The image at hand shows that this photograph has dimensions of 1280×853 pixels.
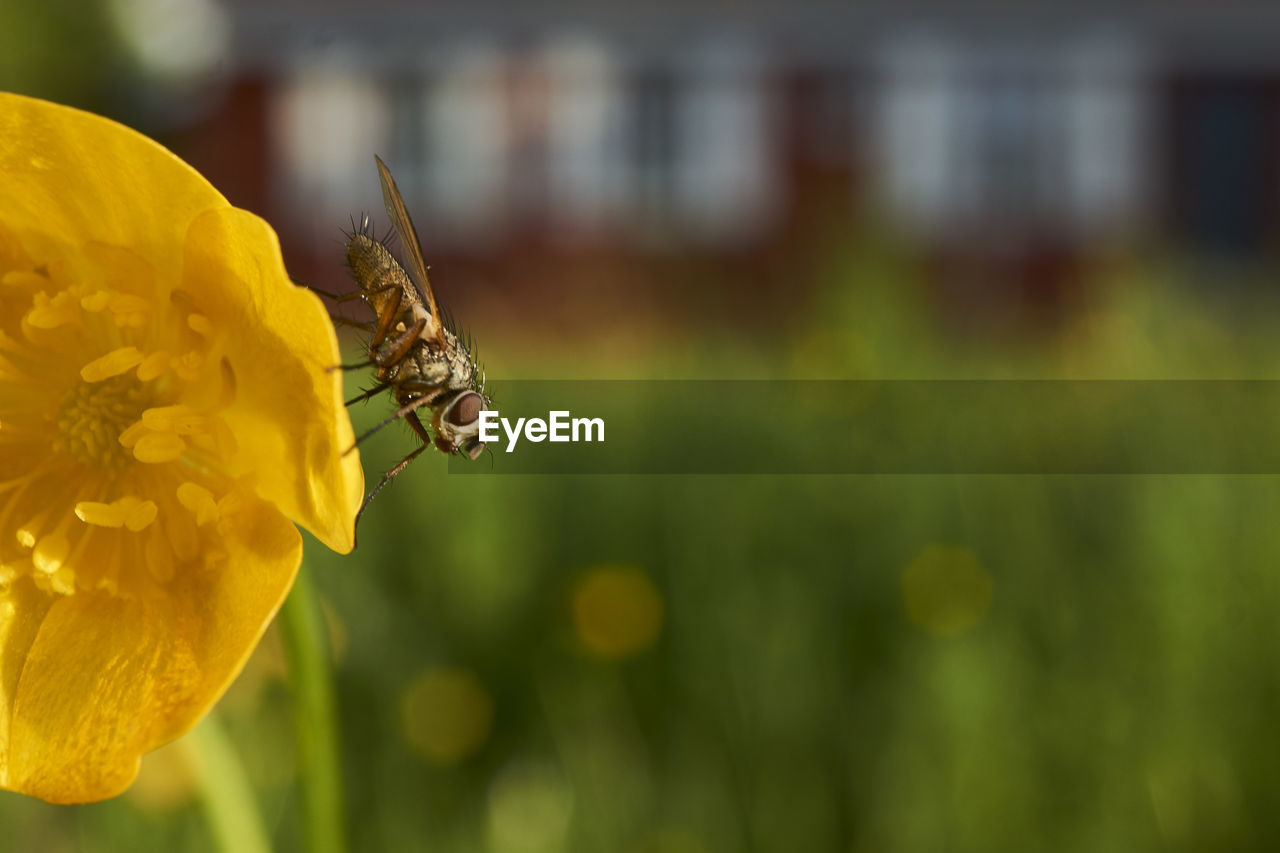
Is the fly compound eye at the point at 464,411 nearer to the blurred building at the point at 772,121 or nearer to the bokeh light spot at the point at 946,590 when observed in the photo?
the bokeh light spot at the point at 946,590

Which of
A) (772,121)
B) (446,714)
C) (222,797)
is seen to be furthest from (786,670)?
(772,121)

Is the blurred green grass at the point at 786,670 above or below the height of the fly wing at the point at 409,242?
below

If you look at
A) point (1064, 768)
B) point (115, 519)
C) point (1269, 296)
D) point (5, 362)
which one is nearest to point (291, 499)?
point (115, 519)

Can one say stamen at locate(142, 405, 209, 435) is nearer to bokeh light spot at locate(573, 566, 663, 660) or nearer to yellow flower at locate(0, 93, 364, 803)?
yellow flower at locate(0, 93, 364, 803)

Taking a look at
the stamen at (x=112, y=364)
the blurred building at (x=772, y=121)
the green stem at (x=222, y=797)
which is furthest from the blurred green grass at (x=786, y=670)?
the blurred building at (x=772, y=121)

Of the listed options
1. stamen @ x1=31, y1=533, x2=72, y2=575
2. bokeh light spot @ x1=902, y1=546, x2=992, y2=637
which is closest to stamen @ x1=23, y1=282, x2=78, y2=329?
stamen @ x1=31, y1=533, x2=72, y2=575
